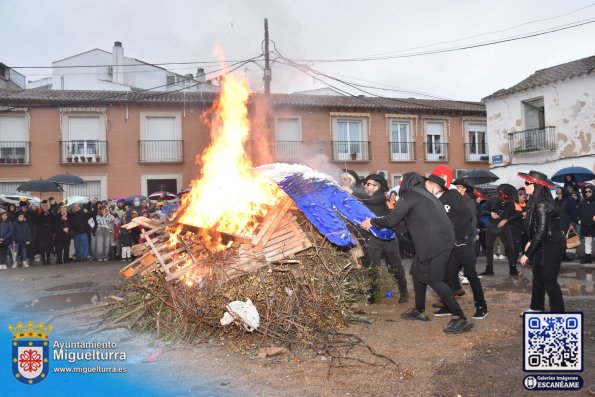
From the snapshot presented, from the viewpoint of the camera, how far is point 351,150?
88.7 feet

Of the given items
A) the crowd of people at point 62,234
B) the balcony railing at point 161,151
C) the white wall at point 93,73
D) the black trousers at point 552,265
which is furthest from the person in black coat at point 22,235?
the white wall at point 93,73

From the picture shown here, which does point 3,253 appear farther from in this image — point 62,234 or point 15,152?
point 15,152

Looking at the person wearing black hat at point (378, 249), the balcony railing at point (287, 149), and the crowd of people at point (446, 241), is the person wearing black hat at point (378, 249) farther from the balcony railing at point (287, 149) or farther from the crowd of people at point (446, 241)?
the balcony railing at point (287, 149)

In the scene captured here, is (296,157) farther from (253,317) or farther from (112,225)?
(253,317)

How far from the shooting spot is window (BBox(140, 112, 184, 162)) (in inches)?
946

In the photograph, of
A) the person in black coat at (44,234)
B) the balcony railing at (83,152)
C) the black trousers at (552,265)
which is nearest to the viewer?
the black trousers at (552,265)

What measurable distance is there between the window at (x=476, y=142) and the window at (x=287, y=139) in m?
11.2

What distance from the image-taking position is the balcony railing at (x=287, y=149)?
26109 mm

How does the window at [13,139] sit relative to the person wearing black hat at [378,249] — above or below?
above

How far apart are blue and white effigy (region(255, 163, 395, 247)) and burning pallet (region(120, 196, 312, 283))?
0.67 ft

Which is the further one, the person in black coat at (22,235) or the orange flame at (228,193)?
the person in black coat at (22,235)

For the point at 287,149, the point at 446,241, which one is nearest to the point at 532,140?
the point at 287,149

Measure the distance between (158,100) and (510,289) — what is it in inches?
796

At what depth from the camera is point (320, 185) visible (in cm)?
631
